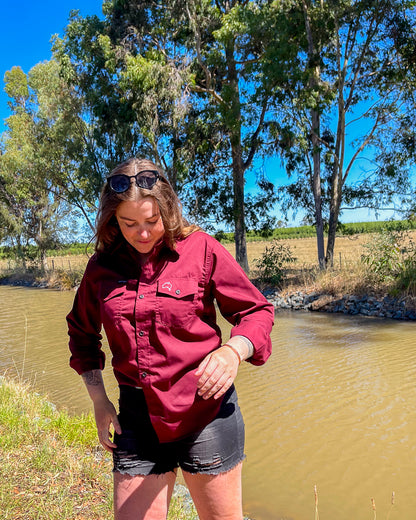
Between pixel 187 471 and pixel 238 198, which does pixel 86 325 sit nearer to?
pixel 187 471

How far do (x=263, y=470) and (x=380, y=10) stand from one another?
15.1 metres

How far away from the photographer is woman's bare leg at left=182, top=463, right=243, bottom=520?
1582mm

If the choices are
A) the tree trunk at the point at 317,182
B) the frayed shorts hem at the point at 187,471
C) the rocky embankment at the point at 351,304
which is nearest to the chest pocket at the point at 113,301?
the frayed shorts hem at the point at 187,471

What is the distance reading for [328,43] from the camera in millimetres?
16516

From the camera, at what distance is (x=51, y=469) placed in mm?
3352

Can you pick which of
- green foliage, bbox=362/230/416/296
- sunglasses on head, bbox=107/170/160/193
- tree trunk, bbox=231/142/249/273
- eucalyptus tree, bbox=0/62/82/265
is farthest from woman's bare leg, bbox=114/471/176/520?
eucalyptus tree, bbox=0/62/82/265

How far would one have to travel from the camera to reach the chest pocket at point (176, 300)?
1.58 metres

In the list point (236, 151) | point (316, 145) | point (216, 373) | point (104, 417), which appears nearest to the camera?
point (216, 373)

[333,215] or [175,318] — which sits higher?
[333,215]

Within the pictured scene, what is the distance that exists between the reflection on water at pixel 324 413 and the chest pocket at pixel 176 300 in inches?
113

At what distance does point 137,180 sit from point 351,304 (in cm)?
1243

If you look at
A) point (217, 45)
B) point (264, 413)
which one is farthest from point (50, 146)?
point (264, 413)

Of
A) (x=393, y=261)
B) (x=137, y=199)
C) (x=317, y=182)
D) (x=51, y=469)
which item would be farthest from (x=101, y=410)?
(x=317, y=182)

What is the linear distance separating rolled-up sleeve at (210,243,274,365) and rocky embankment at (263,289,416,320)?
11.2m
